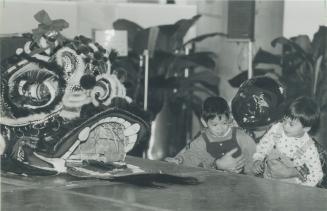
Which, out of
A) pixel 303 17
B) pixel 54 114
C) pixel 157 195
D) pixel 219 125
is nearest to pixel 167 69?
pixel 303 17

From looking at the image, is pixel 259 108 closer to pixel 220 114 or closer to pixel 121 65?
pixel 220 114

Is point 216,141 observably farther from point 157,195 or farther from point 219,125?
point 157,195

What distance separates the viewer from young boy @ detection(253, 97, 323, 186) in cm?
328

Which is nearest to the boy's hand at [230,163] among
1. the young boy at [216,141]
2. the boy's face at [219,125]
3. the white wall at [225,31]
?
the young boy at [216,141]

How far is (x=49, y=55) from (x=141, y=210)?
0.97 metres

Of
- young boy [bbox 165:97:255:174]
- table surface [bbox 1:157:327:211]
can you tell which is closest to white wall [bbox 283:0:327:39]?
young boy [bbox 165:97:255:174]

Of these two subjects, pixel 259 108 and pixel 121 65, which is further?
pixel 121 65

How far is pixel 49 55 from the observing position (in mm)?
2783

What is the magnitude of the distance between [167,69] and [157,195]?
341 centimetres

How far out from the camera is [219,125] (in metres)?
3.65

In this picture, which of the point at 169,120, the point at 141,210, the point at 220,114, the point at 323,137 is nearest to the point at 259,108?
the point at 220,114

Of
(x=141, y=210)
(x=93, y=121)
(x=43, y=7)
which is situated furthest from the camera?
(x=43, y=7)

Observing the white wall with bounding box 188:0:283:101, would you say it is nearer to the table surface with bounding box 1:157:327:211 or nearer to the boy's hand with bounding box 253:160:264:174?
the boy's hand with bounding box 253:160:264:174

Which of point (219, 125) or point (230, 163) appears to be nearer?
point (230, 163)
